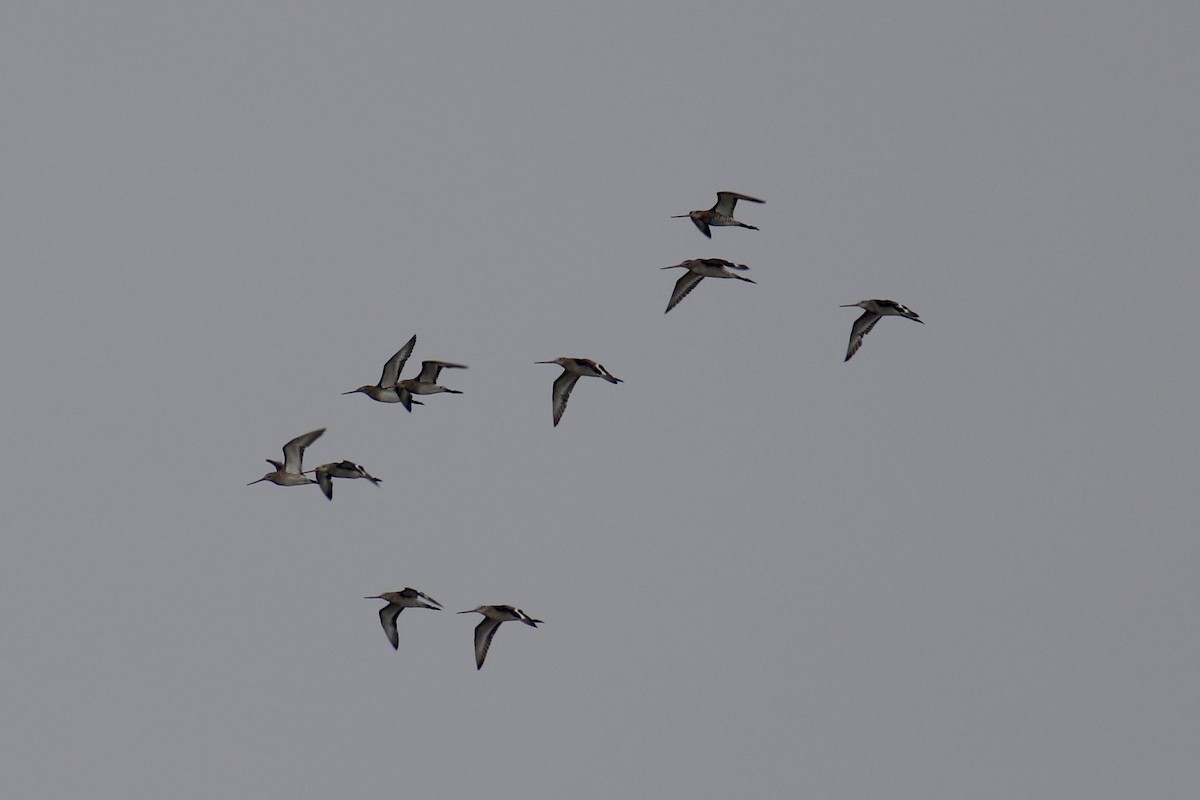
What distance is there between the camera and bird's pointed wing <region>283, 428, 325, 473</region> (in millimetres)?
73125

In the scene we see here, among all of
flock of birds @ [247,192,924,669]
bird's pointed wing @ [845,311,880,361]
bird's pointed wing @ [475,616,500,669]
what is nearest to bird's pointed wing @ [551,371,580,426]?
flock of birds @ [247,192,924,669]

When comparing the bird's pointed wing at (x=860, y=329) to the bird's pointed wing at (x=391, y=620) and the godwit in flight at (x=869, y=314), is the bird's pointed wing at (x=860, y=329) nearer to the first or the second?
the godwit in flight at (x=869, y=314)

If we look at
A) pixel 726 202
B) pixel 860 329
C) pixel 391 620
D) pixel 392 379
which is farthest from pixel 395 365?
pixel 860 329

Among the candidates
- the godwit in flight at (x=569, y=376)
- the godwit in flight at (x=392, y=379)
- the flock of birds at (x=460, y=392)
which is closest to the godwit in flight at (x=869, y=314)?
the flock of birds at (x=460, y=392)

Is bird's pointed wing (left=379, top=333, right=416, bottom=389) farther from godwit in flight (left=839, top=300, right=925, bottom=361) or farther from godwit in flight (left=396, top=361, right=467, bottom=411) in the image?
godwit in flight (left=839, top=300, right=925, bottom=361)

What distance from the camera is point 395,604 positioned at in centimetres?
7281

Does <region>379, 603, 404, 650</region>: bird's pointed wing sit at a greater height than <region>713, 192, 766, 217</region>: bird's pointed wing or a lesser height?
lesser

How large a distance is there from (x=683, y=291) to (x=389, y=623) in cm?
1037

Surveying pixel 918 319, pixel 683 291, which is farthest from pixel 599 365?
pixel 918 319

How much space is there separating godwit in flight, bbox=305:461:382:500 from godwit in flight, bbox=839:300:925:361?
37.3 ft

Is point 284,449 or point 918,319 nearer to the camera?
point 918,319

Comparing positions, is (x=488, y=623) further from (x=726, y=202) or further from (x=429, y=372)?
(x=726, y=202)

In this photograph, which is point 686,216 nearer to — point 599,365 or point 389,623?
point 599,365

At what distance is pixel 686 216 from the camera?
71.4 meters
